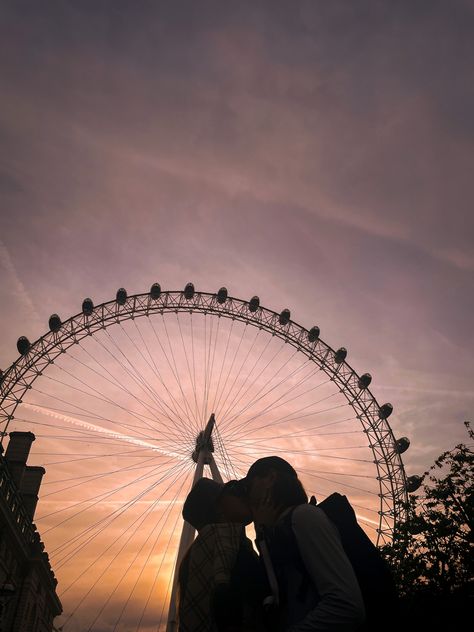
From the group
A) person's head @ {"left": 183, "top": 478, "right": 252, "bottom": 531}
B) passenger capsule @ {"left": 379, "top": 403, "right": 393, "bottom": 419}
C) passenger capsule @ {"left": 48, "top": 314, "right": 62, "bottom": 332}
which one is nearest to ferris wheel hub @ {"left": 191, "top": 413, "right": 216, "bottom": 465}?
passenger capsule @ {"left": 48, "top": 314, "right": 62, "bottom": 332}

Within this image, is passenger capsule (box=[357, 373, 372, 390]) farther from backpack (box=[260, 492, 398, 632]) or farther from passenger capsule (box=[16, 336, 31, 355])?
backpack (box=[260, 492, 398, 632])

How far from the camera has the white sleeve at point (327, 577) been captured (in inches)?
102

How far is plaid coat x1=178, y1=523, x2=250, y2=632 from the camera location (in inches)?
120

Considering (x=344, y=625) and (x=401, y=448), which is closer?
(x=344, y=625)

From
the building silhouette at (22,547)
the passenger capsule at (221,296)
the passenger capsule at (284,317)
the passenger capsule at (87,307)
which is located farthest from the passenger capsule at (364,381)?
the building silhouette at (22,547)

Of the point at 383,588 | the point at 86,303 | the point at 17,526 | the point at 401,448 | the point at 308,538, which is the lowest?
the point at 383,588

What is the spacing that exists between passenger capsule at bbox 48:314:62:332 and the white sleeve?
36340mm

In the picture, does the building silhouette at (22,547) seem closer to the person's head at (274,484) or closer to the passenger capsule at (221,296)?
the passenger capsule at (221,296)

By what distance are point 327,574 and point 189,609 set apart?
1.03 meters

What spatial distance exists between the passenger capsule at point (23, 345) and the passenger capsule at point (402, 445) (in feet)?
95.3

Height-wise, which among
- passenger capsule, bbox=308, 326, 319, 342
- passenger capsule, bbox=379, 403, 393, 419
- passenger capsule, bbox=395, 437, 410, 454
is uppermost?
passenger capsule, bbox=308, 326, 319, 342

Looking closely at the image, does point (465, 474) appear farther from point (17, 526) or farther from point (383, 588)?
point (383, 588)

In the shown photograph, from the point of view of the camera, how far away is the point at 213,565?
3137mm

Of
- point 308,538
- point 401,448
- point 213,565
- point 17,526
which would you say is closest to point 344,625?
point 308,538
